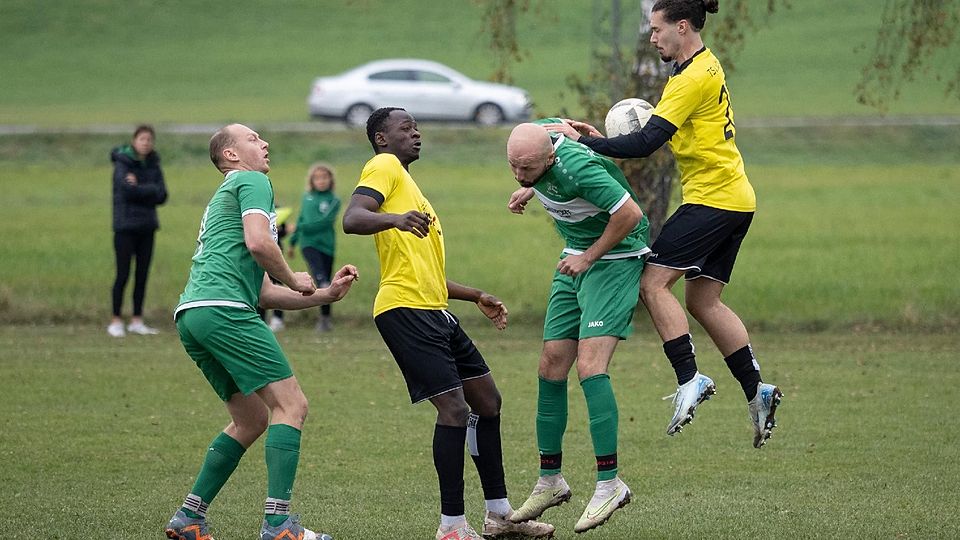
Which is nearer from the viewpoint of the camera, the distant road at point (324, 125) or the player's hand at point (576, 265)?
the player's hand at point (576, 265)

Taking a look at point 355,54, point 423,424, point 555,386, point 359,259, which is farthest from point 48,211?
point 355,54

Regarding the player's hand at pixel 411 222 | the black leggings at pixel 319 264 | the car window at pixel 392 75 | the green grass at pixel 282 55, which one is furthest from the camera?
the green grass at pixel 282 55

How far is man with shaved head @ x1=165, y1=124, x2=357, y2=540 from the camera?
7113mm

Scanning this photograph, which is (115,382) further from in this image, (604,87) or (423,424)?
(604,87)

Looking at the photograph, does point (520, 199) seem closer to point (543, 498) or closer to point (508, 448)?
point (543, 498)

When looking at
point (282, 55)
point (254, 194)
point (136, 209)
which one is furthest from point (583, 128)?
point (282, 55)

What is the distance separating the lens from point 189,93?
2141 inches

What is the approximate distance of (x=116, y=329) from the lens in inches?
635

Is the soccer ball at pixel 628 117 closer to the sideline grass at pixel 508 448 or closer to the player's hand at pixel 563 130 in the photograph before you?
the player's hand at pixel 563 130

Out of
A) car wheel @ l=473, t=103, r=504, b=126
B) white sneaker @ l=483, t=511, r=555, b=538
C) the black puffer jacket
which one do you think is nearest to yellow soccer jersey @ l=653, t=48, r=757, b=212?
white sneaker @ l=483, t=511, r=555, b=538

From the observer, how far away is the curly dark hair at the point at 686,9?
7.89 meters

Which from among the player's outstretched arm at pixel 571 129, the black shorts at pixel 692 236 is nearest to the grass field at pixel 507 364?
the black shorts at pixel 692 236

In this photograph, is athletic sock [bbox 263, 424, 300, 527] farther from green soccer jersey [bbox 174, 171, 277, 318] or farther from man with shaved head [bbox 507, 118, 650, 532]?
man with shaved head [bbox 507, 118, 650, 532]

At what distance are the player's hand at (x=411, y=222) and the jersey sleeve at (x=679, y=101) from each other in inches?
63.5
